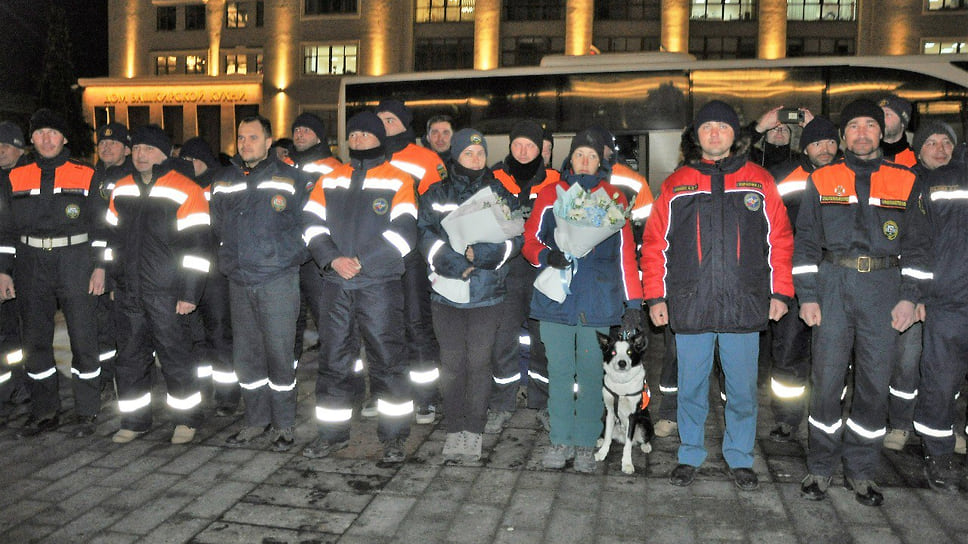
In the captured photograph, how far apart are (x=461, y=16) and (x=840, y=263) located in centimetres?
3365

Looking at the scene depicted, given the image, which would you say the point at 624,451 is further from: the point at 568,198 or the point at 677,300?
the point at 568,198

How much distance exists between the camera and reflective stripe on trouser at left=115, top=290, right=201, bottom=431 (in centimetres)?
566

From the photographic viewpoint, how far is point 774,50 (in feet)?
110


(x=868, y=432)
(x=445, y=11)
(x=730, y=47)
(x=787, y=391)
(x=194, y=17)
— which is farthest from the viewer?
(x=194, y=17)

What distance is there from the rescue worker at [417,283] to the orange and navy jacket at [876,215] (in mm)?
2847

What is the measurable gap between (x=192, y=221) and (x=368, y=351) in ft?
5.48

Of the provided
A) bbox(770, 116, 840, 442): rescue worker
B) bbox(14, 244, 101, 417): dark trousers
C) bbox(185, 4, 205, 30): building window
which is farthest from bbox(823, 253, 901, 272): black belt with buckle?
bbox(185, 4, 205, 30): building window

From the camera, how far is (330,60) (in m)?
36.1

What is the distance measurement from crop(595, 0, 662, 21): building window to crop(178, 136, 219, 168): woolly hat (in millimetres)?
30660

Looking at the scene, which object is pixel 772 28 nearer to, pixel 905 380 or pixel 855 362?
pixel 905 380

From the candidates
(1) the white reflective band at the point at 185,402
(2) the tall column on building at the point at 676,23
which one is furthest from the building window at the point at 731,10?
(1) the white reflective band at the point at 185,402

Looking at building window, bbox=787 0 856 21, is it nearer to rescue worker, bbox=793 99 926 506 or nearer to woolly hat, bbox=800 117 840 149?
woolly hat, bbox=800 117 840 149

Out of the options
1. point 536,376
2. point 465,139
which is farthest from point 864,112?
point 536,376

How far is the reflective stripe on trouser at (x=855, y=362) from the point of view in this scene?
4512 mm
